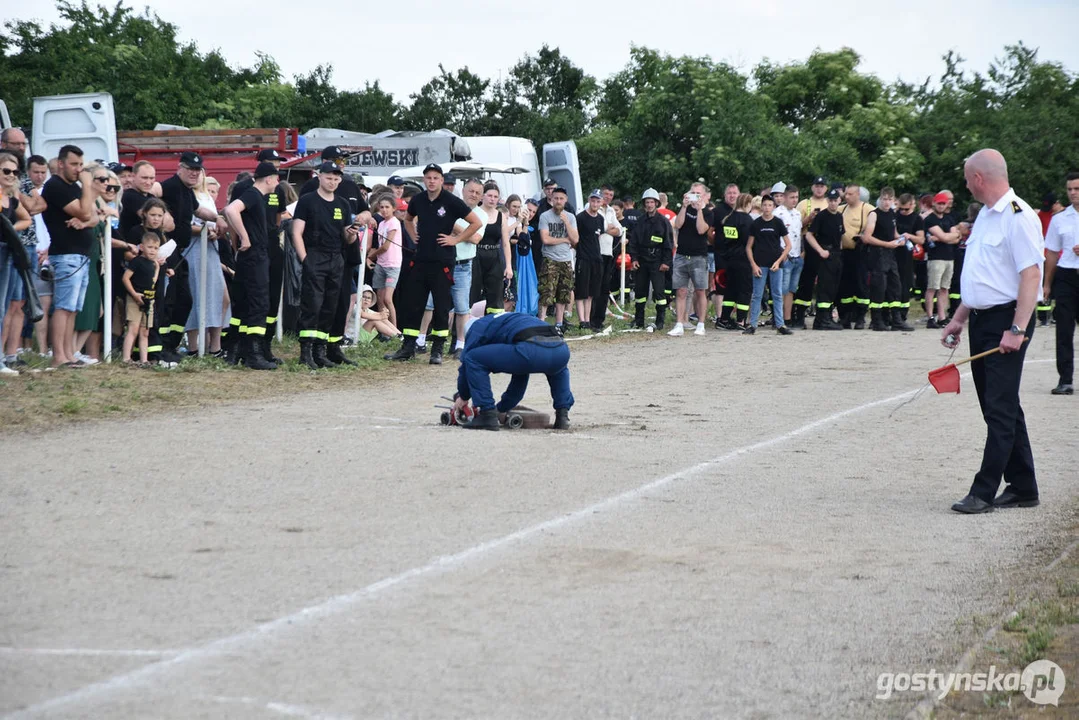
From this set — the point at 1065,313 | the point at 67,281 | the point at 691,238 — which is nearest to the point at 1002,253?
the point at 1065,313

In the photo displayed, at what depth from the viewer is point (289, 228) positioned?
50.5 ft

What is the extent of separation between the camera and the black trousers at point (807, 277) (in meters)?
22.1

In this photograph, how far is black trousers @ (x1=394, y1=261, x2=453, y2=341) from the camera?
1600cm

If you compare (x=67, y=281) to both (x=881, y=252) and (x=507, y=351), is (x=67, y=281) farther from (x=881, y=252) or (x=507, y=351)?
(x=881, y=252)

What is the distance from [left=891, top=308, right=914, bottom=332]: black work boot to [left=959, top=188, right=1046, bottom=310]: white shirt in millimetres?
14783

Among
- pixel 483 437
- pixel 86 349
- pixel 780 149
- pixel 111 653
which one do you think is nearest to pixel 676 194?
pixel 780 149

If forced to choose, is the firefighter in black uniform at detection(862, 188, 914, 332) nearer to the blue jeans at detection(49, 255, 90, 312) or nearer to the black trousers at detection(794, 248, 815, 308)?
the black trousers at detection(794, 248, 815, 308)

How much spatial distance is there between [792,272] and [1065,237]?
818 cm

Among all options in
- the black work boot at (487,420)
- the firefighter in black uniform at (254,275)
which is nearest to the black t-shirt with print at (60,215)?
the firefighter in black uniform at (254,275)

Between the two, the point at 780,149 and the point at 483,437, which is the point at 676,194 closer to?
the point at 780,149

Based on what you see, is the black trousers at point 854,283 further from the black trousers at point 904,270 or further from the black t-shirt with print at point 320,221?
the black t-shirt with print at point 320,221

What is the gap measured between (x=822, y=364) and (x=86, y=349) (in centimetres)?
890

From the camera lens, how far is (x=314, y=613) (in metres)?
5.40

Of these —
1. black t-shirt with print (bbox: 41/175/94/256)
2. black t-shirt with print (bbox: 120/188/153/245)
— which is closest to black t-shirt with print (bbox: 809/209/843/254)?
black t-shirt with print (bbox: 120/188/153/245)
